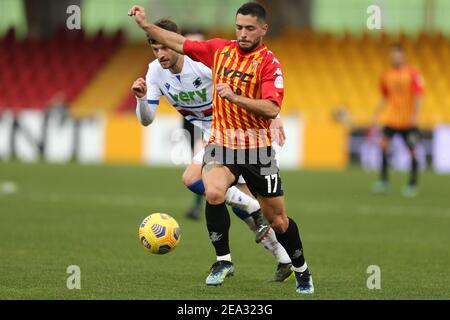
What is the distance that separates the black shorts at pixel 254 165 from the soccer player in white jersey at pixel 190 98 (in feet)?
2.91

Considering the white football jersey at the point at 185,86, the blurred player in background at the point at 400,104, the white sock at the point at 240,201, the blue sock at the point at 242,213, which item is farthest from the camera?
the blurred player in background at the point at 400,104

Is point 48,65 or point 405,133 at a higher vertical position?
point 48,65

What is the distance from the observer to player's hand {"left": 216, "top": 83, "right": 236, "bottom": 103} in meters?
7.57

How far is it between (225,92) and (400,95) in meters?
12.2

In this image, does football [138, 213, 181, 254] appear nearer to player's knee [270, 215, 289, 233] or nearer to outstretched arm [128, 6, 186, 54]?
player's knee [270, 215, 289, 233]

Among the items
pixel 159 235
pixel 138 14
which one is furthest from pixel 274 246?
pixel 138 14

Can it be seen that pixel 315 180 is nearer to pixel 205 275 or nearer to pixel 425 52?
pixel 425 52

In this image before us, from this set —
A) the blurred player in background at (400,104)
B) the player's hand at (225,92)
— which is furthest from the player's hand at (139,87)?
the blurred player in background at (400,104)

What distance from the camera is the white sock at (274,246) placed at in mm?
8766

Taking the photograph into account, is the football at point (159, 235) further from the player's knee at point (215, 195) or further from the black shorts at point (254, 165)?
the black shorts at point (254, 165)

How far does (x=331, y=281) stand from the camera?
341 inches

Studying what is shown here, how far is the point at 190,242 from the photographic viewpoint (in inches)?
450

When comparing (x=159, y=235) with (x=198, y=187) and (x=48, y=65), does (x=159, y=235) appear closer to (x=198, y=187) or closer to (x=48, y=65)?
(x=198, y=187)

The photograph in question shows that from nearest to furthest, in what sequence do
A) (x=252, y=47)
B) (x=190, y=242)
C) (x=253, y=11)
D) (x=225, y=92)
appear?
(x=225, y=92)
(x=253, y=11)
(x=252, y=47)
(x=190, y=242)
